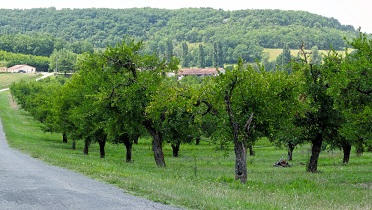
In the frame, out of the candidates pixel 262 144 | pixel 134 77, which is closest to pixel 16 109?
pixel 262 144

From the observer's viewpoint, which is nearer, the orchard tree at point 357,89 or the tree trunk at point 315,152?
the orchard tree at point 357,89

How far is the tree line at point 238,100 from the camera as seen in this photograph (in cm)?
2600

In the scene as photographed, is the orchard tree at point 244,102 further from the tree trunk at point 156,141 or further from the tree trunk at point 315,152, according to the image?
the tree trunk at point 315,152

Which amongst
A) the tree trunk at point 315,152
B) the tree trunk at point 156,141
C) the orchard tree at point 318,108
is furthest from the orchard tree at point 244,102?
the tree trunk at point 315,152

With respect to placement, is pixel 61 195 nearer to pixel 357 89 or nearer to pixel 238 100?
pixel 238 100

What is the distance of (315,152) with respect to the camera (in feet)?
120

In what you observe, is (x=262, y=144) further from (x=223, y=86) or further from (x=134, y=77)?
(x=223, y=86)

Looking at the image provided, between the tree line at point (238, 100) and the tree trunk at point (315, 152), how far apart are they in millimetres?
75

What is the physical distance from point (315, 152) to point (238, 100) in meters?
12.9

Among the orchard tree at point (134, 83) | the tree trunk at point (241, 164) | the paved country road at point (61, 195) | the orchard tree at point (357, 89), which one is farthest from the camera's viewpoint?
the orchard tree at point (134, 83)

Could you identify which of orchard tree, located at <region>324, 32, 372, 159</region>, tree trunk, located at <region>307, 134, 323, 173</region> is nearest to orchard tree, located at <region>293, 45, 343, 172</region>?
tree trunk, located at <region>307, 134, 323, 173</region>

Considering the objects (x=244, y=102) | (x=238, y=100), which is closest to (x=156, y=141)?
(x=238, y=100)

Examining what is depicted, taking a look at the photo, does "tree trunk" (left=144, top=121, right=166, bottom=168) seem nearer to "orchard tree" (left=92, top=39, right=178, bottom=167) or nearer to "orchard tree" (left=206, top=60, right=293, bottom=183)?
"orchard tree" (left=92, top=39, right=178, bottom=167)

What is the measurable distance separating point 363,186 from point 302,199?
1022 cm
